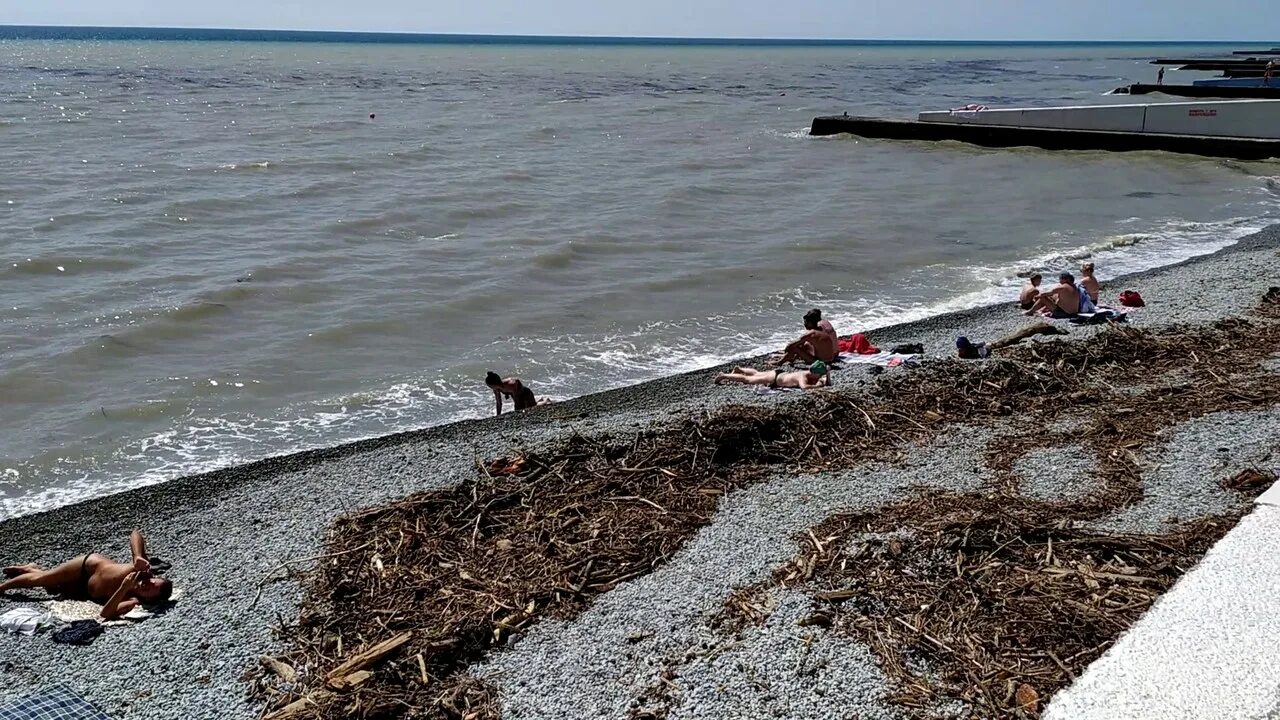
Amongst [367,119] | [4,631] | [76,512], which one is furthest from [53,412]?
[367,119]

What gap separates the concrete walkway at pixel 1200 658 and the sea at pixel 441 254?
7.45 meters

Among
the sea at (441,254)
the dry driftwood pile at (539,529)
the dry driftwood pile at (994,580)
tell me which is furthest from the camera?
the sea at (441,254)

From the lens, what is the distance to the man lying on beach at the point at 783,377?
33.2 ft

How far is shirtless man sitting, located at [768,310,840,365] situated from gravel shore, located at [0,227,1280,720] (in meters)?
0.58

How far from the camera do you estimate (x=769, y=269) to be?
17094 mm

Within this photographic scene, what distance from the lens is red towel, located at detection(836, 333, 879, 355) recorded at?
1151 centimetres

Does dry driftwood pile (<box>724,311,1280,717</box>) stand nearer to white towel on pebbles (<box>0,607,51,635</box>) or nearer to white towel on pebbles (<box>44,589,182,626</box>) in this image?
white towel on pebbles (<box>44,589,182,626</box>)

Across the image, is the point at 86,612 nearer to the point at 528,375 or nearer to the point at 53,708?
the point at 53,708

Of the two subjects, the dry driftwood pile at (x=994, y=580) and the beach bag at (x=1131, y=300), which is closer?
the dry driftwood pile at (x=994, y=580)

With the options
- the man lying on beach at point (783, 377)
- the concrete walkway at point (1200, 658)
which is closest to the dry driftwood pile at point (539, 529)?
the man lying on beach at point (783, 377)

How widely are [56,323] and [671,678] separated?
11864 mm

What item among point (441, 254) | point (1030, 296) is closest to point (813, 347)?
point (1030, 296)

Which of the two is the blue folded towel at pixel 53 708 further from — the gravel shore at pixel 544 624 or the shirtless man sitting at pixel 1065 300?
the shirtless man sitting at pixel 1065 300

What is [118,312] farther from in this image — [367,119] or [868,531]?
[367,119]
